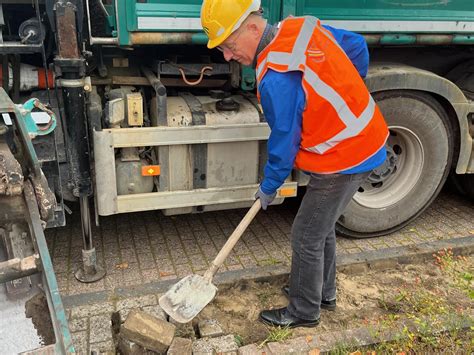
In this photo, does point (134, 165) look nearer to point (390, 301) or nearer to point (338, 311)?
point (338, 311)

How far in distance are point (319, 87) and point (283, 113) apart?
0.21 meters

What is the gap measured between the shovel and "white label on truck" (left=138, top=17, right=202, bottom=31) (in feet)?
3.62

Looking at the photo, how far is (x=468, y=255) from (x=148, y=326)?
8.56 feet

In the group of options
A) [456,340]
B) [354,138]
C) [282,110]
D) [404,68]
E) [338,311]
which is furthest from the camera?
[404,68]

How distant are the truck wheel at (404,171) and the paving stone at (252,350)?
4.73 feet

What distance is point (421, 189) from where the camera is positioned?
4.05m

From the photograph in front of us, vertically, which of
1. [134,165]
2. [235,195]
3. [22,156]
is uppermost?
[22,156]

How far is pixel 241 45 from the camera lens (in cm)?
248

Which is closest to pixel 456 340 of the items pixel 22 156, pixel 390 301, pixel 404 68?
pixel 390 301

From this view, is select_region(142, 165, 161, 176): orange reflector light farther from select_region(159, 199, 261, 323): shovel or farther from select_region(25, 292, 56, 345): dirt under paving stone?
select_region(25, 292, 56, 345): dirt under paving stone

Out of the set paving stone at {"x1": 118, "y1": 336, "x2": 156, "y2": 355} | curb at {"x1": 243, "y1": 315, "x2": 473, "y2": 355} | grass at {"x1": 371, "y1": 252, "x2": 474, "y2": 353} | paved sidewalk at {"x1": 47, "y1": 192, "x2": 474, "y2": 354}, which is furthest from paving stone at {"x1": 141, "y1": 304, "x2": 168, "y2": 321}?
grass at {"x1": 371, "y1": 252, "x2": 474, "y2": 353}

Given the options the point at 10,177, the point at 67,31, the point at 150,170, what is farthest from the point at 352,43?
the point at 10,177

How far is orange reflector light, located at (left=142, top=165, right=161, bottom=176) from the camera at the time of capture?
3193 mm

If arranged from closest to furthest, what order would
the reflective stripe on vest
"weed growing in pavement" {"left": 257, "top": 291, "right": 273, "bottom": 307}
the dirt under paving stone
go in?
the dirt under paving stone, the reflective stripe on vest, "weed growing in pavement" {"left": 257, "top": 291, "right": 273, "bottom": 307}
